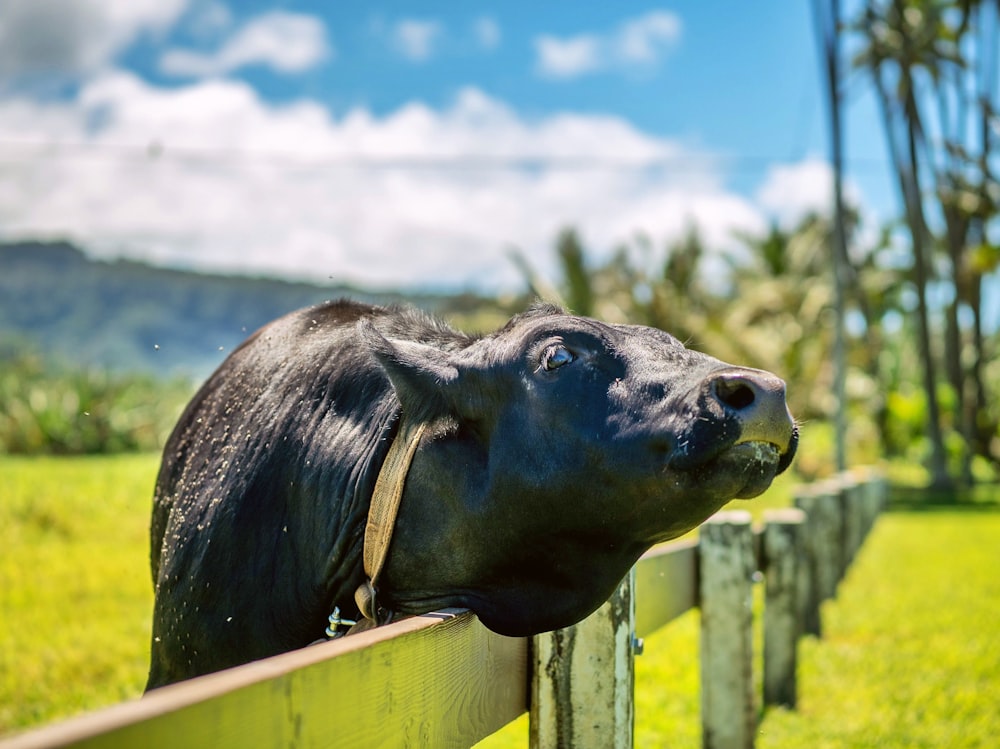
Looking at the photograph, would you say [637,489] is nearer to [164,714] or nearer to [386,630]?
[386,630]

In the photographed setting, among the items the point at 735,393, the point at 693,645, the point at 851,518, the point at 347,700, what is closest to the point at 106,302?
the point at 851,518

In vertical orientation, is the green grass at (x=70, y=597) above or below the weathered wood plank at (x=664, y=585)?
below

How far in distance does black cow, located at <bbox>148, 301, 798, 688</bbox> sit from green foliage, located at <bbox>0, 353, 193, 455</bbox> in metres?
22.5

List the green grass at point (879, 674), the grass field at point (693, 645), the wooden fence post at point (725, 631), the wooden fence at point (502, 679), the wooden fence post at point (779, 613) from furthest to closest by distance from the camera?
the wooden fence post at point (779, 613) < the grass field at point (693, 645) < the green grass at point (879, 674) < the wooden fence post at point (725, 631) < the wooden fence at point (502, 679)

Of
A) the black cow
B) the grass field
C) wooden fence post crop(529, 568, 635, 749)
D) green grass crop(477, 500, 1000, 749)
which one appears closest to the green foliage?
the grass field

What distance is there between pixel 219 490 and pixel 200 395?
1059 millimetres

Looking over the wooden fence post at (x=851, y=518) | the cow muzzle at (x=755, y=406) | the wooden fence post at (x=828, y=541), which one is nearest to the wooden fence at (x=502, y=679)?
the cow muzzle at (x=755, y=406)

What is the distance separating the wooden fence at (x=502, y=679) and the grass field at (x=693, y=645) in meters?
0.64

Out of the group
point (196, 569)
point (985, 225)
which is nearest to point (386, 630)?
point (196, 569)

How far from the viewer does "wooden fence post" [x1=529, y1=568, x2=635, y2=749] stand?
8.84 feet

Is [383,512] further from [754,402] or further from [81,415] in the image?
[81,415]

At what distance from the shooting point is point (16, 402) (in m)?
26.2

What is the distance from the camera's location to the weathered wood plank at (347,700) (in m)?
1.20

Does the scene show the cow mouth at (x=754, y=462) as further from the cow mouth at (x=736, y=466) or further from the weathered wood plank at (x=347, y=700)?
the weathered wood plank at (x=347, y=700)
